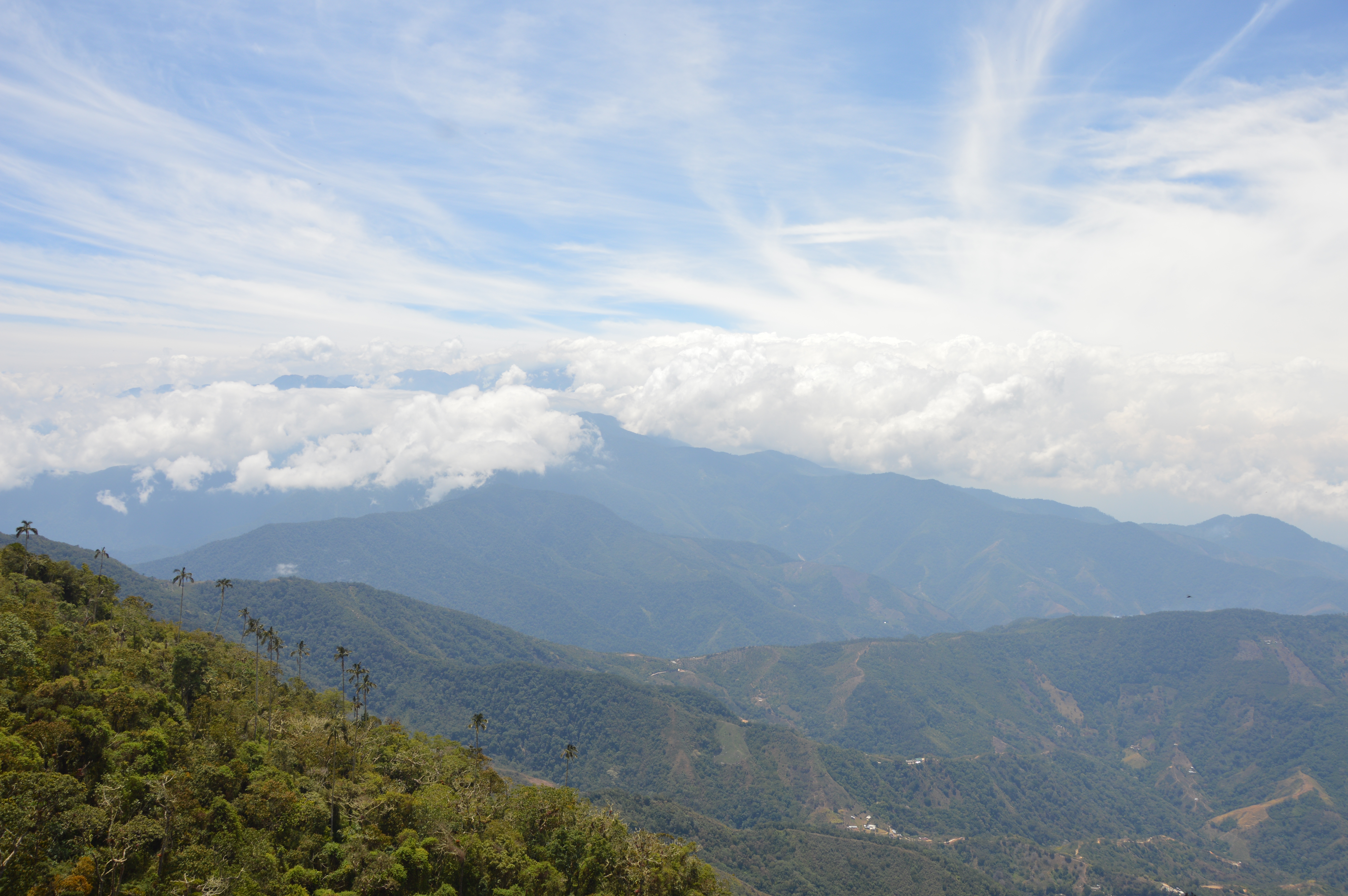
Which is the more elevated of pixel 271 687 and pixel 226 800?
pixel 226 800

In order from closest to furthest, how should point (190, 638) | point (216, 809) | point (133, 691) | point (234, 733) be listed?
point (216, 809) → point (133, 691) → point (234, 733) → point (190, 638)

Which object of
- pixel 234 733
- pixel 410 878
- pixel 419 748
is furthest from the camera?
pixel 419 748

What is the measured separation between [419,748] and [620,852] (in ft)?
112

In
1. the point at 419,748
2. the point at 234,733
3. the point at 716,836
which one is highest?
the point at 234,733

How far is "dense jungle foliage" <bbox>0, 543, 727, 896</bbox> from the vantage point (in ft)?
155

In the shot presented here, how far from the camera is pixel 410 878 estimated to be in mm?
61594

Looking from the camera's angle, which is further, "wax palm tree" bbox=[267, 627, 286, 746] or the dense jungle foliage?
"wax palm tree" bbox=[267, 627, 286, 746]

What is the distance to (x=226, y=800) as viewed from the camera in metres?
58.9

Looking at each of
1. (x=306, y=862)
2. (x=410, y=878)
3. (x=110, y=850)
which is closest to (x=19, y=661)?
(x=110, y=850)

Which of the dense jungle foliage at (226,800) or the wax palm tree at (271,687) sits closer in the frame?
the dense jungle foliage at (226,800)

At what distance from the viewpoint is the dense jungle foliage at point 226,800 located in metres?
47.2

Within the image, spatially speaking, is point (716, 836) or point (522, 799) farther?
point (716, 836)

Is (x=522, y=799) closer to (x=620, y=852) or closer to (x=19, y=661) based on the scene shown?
(x=620, y=852)

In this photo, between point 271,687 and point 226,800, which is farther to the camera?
point 271,687
